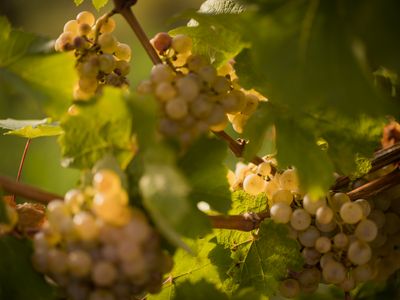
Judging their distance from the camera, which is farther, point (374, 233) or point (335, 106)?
point (374, 233)

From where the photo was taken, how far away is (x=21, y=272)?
0.49 meters

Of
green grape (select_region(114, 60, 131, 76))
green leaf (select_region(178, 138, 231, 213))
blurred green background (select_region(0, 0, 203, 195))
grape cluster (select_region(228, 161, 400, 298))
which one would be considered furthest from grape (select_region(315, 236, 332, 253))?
blurred green background (select_region(0, 0, 203, 195))

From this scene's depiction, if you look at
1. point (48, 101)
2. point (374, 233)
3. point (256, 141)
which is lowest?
point (374, 233)

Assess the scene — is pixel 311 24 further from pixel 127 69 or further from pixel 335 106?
pixel 127 69

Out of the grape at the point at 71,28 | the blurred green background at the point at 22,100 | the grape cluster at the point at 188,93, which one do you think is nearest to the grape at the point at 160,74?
the grape cluster at the point at 188,93

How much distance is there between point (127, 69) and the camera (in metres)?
0.58

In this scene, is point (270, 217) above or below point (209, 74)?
below

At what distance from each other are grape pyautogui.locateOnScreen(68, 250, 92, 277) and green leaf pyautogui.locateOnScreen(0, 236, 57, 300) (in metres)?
0.06

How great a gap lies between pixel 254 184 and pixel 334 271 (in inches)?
3.8

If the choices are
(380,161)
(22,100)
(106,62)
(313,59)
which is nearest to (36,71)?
(106,62)

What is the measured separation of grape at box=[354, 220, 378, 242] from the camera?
56cm

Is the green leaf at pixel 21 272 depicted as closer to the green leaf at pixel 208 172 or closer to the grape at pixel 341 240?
the green leaf at pixel 208 172

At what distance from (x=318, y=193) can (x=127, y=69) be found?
18 centimetres

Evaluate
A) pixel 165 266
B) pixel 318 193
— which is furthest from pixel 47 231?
pixel 318 193
